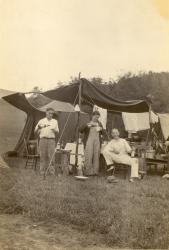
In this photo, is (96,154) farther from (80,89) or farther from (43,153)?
(80,89)

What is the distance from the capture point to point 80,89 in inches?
131

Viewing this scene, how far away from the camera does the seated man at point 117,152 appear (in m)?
3.50

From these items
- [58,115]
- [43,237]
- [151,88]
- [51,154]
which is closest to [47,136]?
[51,154]

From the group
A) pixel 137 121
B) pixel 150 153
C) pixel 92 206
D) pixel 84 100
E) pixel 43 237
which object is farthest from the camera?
pixel 150 153

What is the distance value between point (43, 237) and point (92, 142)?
1443 mm

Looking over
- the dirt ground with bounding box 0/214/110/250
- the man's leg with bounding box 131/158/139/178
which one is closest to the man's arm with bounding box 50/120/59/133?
the man's leg with bounding box 131/158/139/178

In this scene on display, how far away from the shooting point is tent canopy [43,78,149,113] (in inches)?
127

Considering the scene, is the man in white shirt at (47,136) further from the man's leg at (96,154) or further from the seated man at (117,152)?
the seated man at (117,152)

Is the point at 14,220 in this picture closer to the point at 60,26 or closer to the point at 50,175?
the point at 50,175

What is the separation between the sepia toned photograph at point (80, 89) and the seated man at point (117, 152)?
20 centimetres

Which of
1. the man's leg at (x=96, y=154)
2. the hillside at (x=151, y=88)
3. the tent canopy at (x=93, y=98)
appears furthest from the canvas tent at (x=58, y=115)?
the hillside at (x=151, y=88)

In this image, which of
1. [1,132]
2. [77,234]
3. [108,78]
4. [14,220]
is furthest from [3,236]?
[108,78]

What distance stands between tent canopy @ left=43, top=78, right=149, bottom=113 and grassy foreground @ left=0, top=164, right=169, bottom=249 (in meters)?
0.69

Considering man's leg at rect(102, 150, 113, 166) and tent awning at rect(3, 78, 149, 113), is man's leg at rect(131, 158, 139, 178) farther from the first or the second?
tent awning at rect(3, 78, 149, 113)
